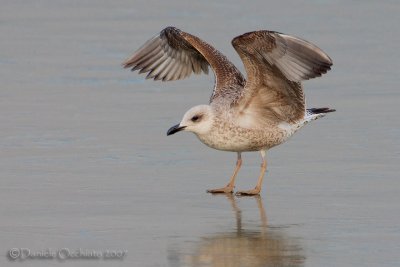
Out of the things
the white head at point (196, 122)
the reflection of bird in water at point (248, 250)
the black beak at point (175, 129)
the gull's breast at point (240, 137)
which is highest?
the white head at point (196, 122)

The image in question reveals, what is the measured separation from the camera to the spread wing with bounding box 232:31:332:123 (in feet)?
30.8

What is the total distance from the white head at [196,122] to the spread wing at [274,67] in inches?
19.3

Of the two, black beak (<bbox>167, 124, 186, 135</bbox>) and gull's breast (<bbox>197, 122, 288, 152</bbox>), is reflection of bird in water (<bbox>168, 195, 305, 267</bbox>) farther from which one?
gull's breast (<bbox>197, 122, 288, 152</bbox>)

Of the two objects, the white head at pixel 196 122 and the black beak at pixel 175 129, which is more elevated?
the white head at pixel 196 122

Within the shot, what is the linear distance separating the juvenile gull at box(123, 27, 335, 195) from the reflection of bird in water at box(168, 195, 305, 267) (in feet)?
4.23

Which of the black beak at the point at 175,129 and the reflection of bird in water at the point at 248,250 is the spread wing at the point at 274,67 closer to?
the black beak at the point at 175,129

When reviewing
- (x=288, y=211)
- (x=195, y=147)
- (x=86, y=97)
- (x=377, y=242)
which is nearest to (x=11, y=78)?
(x=86, y=97)

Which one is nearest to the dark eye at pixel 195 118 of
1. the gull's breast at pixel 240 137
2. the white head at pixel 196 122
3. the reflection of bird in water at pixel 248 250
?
the white head at pixel 196 122

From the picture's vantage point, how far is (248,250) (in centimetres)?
720

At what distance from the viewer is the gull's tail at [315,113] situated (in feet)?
33.7

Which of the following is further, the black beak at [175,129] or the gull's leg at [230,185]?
the black beak at [175,129]

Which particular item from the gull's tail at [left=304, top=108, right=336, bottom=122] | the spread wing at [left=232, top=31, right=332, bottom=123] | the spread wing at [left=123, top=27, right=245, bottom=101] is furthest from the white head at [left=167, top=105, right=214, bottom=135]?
the spread wing at [left=123, top=27, right=245, bottom=101]

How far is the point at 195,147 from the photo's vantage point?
10289mm

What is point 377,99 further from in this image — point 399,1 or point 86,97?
point 399,1
